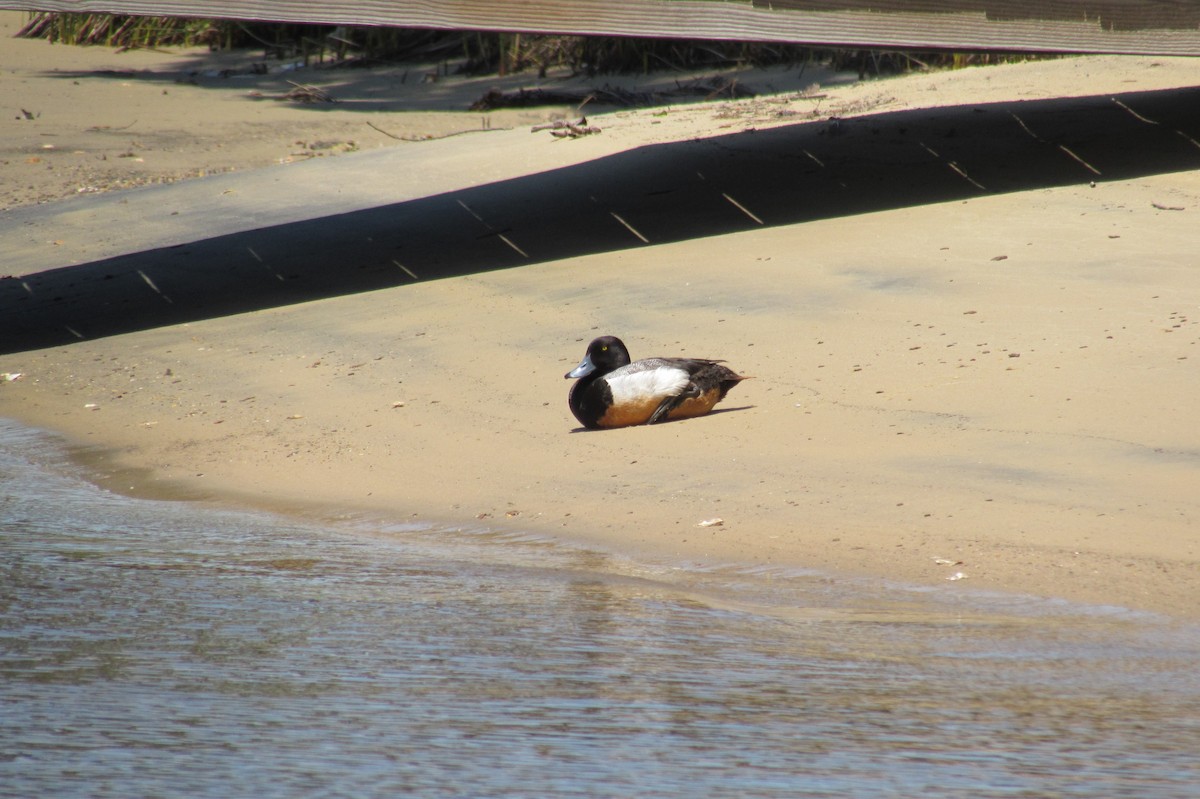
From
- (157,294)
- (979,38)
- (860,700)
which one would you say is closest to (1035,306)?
(979,38)

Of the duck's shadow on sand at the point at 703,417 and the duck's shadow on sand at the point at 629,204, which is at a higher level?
the duck's shadow on sand at the point at 629,204

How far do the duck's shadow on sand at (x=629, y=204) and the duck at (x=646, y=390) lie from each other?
3057mm

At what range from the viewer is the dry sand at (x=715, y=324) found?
464 centimetres

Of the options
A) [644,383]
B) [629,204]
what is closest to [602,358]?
[644,383]

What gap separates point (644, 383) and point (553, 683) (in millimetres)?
2597

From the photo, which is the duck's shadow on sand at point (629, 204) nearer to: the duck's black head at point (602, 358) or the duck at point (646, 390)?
the duck's black head at point (602, 358)

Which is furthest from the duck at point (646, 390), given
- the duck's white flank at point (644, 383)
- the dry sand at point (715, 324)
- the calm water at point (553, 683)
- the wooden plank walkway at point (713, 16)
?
the wooden plank walkway at point (713, 16)

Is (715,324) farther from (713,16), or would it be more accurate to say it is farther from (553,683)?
(553,683)

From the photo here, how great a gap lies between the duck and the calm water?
122 centimetres

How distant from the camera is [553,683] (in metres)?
3.21

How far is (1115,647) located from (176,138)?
45.9ft

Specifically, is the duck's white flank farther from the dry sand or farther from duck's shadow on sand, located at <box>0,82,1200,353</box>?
duck's shadow on sand, located at <box>0,82,1200,353</box>

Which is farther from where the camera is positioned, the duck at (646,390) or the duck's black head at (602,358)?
the duck's black head at (602,358)

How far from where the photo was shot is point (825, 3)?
7840 millimetres
